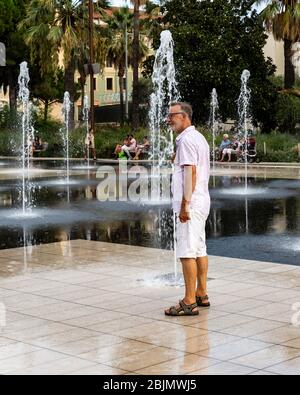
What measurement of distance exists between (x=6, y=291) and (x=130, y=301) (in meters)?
1.30

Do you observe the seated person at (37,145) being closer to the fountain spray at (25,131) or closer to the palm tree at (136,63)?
the fountain spray at (25,131)

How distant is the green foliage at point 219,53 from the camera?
38.6 meters

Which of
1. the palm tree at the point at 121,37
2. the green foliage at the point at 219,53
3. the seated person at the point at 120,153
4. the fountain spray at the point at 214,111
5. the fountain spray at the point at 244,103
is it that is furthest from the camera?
the palm tree at the point at 121,37

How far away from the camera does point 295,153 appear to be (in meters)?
31.9

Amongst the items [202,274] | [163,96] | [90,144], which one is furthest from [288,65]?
[202,274]

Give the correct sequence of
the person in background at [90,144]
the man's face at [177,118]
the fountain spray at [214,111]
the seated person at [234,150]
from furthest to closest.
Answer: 1. the fountain spray at [214,111]
2. the person in background at [90,144]
3. the seated person at [234,150]
4. the man's face at [177,118]

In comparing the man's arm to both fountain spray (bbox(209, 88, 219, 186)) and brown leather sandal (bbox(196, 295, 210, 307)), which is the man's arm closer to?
brown leather sandal (bbox(196, 295, 210, 307))

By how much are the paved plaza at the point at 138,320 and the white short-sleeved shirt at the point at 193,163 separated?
0.92m

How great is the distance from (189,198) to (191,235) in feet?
1.07

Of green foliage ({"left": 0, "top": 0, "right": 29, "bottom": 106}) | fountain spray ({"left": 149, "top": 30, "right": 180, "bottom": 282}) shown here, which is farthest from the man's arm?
green foliage ({"left": 0, "top": 0, "right": 29, "bottom": 106})

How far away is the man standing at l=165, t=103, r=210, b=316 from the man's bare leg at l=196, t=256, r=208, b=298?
0.12 metres

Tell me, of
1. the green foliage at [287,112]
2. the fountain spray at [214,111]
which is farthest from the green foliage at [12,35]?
the green foliage at [287,112]
